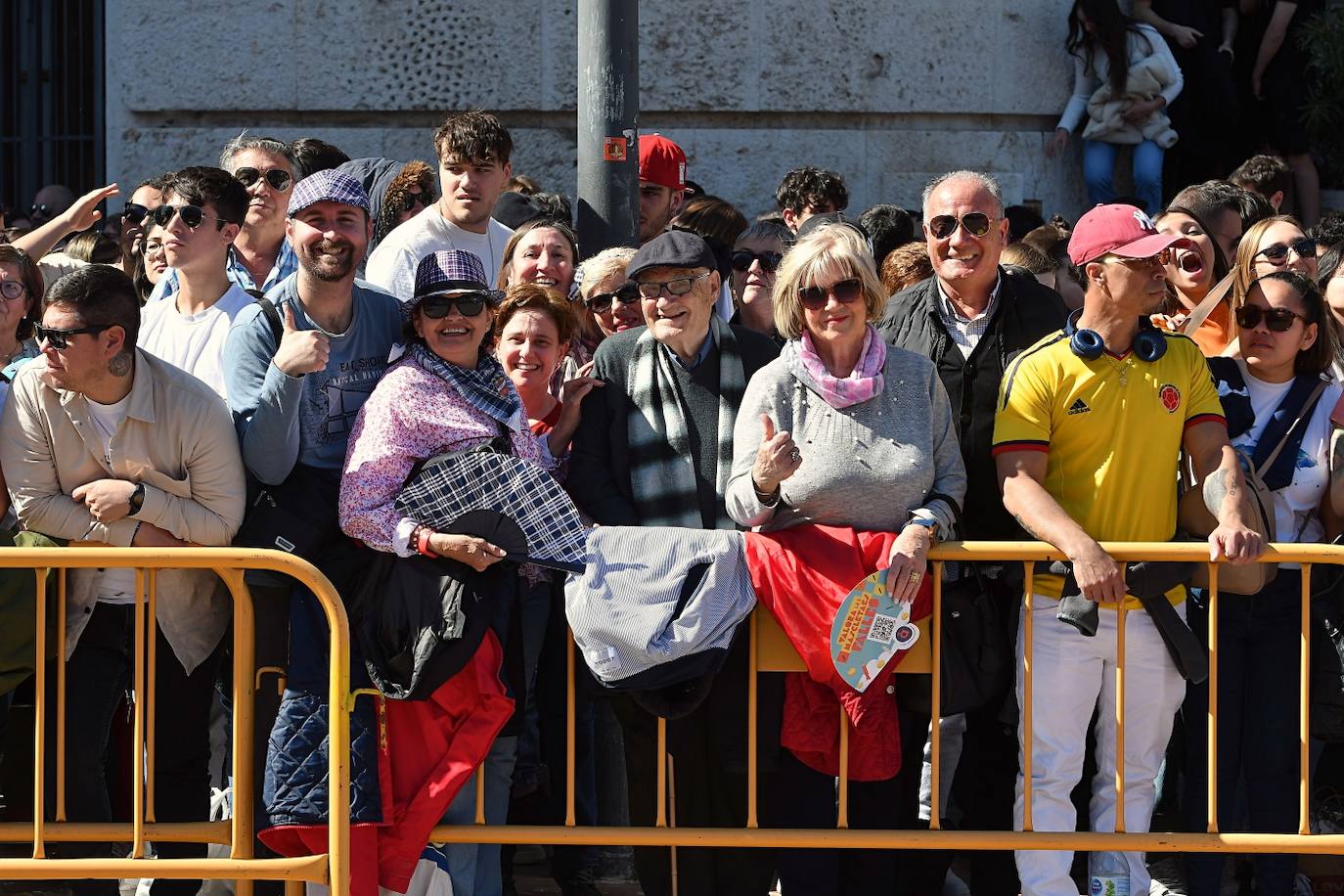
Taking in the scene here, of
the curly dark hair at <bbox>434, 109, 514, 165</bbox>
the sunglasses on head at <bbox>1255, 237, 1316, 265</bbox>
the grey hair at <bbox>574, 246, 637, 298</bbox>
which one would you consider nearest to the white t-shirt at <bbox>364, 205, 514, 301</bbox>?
the curly dark hair at <bbox>434, 109, 514, 165</bbox>

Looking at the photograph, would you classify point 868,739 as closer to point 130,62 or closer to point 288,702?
point 288,702

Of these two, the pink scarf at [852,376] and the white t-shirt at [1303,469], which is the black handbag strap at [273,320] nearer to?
the pink scarf at [852,376]

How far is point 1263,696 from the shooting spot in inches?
203

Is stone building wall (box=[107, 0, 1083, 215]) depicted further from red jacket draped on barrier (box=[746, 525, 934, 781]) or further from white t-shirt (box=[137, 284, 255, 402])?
red jacket draped on barrier (box=[746, 525, 934, 781])

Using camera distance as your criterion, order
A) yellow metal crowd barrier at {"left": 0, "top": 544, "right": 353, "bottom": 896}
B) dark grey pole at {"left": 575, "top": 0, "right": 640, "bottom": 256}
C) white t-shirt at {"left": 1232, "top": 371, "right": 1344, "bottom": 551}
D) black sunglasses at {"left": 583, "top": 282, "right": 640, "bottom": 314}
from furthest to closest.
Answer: dark grey pole at {"left": 575, "top": 0, "right": 640, "bottom": 256} → black sunglasses at {"left": 583, "top": 282, "right": 640, "bottom": 314} → white t-shirt at {"left": 1232, "top": 371, "right": 1344, "bottom": 551} → yellow metal crowd barrier at {"left": 0, "top": 544, "right": 353, "bottom": 896}

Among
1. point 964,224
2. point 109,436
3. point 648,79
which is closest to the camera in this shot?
point 109,436

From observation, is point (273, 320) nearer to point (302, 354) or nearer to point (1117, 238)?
point (302, 354)

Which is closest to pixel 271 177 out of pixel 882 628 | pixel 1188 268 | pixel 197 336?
pixel 197 336

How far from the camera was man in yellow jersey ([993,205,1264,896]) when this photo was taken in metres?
Result: 4.80

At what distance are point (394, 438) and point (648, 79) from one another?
5.32 metres

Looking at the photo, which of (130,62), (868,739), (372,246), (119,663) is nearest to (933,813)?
(868,739)

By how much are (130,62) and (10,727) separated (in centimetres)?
533

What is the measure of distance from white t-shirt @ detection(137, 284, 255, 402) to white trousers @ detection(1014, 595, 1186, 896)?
2481 mm

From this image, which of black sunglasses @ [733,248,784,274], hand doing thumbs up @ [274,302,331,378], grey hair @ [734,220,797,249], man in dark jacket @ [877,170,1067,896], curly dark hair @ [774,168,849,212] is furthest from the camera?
curly dark hair @ [774,168,849,212]
